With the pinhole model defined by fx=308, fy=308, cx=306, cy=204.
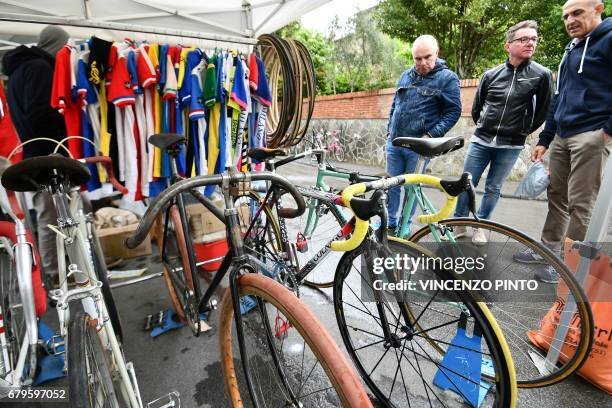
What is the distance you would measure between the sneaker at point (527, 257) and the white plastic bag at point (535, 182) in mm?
978

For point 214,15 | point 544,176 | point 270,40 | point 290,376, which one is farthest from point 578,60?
point 214,15

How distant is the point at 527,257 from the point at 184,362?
2.27 metres

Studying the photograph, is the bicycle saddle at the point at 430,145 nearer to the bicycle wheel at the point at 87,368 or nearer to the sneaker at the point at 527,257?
the sneaker at the point at 527,257

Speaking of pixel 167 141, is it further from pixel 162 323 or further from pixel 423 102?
pixel 423 102

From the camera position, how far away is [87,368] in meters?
0.95

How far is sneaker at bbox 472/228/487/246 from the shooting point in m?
1.91

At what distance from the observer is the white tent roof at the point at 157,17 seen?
2.70 m

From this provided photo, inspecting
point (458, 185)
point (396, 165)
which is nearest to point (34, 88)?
point (458, 185)

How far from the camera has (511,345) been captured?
204 cm

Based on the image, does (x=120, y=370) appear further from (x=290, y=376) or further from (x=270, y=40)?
(x=270, y=40)

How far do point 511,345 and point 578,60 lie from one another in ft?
7.34

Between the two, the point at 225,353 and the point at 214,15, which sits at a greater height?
the point at 214,15

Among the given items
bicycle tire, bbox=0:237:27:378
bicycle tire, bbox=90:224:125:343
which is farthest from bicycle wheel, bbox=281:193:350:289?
bicycle tire, bbox=0:237:27:378

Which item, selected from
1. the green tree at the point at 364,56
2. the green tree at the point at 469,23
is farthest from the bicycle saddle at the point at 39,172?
the green tree at the point at 364,56
